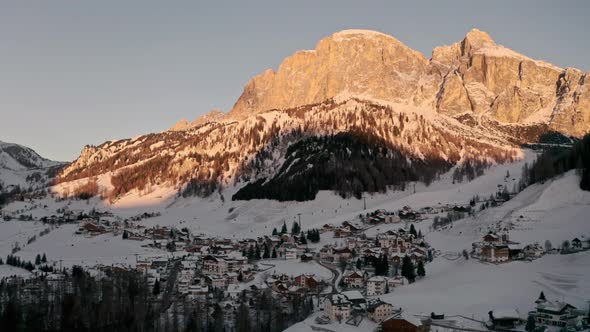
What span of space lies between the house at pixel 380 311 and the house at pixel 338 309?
2.06m

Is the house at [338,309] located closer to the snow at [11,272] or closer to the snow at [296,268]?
the snow at [296,268]

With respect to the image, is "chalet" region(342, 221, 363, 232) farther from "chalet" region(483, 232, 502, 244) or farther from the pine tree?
the pine tree

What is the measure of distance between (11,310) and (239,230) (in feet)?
224

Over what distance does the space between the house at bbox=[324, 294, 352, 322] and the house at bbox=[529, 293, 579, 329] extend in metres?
14.8

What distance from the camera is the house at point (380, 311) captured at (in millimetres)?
51594

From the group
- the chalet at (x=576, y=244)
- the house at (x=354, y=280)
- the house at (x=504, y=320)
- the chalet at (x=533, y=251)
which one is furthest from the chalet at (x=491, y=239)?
the house at (x=504, y=320)

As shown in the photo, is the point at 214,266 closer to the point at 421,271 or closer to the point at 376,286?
the point at 376,286

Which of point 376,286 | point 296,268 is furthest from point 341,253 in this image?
point 376,286

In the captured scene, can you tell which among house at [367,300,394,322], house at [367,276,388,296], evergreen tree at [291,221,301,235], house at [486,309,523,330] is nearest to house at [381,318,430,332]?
house at [367,300,394,322]

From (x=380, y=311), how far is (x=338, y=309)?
3679 millimetres

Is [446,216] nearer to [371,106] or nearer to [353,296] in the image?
[353,296]

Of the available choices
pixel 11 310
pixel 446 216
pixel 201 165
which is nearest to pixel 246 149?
pixel 201 165

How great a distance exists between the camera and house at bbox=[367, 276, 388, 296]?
62469 mm

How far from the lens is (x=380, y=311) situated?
52.0 meters
